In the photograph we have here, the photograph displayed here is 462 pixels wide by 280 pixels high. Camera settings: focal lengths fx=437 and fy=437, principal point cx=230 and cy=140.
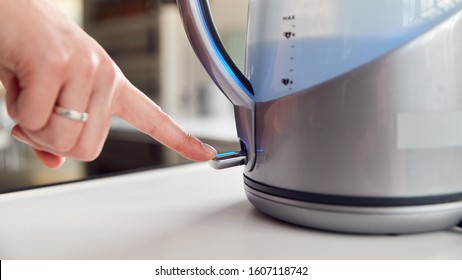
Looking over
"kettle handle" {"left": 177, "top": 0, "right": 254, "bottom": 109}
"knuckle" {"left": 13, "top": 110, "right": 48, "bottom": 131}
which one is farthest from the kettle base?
"knuckle" {"left": 13, "top": 110, "right": 48, "bottom": 131}

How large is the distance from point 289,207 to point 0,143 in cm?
134

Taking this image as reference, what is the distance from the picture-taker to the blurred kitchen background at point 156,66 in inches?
60.2

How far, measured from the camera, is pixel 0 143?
145 centimetres

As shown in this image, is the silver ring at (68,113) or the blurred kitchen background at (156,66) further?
the blurred kitchen background at (156,66)

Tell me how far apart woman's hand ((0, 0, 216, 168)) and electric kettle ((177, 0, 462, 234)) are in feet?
0.33

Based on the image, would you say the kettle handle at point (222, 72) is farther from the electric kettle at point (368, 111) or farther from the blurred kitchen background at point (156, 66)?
the blurred kitchen background at point (156, 66)

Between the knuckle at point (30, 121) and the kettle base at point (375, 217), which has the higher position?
the knuckle at point (30, 121)

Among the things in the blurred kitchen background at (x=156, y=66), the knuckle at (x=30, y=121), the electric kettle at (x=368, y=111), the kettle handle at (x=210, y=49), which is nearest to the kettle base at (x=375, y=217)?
the electric kettle at (x=368, y=111)

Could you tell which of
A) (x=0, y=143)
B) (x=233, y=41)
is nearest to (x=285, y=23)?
(x=0, y=143)

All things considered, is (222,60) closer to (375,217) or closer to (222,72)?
(222,72)

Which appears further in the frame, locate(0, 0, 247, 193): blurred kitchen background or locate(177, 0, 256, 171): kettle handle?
locate(0, 0, 247, 193): blurred kitchen background

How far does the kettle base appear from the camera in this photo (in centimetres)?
36

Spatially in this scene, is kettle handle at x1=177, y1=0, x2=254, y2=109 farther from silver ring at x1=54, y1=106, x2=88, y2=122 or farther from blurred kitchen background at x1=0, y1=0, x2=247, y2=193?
blurred kitchen background at x1=0, y1=0, x2=247, y2=193

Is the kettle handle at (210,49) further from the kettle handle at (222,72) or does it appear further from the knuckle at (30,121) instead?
the knuckle at (30,121)
